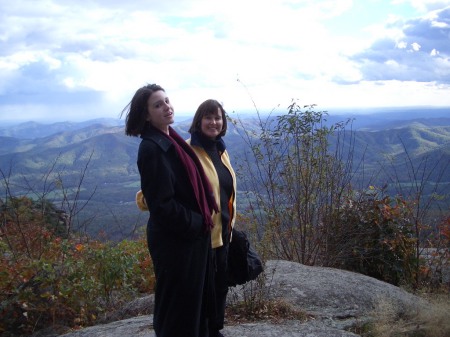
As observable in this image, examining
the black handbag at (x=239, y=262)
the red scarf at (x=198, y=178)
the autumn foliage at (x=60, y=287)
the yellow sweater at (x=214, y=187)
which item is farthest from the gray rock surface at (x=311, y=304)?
the red scarf at (x=198, y=178)

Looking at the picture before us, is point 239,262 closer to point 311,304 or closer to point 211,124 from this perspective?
point 211,124

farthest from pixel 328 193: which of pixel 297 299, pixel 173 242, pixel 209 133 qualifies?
pixel 173 242

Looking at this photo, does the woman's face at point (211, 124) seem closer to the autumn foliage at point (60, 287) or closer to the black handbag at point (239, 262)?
the black handbag at point (239, 262)

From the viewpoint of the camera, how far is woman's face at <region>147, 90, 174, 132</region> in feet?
8.52

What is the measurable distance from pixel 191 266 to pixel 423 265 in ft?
16.7

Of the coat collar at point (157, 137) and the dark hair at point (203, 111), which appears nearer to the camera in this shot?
the coat collar at point (157, 137)

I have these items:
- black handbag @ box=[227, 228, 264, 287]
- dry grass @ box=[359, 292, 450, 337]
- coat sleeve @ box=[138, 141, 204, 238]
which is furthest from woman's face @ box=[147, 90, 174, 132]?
dry grass @ box=[359, 292, 450, 337]

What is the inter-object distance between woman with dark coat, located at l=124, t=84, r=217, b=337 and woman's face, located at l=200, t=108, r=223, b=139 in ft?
0.89

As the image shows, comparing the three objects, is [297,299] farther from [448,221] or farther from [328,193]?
[448,221]

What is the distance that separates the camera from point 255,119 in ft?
21.7

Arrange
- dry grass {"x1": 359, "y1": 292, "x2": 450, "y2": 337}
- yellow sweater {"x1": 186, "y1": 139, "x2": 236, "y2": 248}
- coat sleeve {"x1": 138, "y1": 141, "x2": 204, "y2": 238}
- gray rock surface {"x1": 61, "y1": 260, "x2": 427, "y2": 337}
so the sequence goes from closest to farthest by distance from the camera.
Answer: coat sleeve {"x1": 138, "y1": 141, "x2": 204, "y2": 238} → yellow sweater {"x1": 186, "y1": 139, "x2": 236, "y2": 248} → dry grass {"x1": 359, "y1": 292, "x2": 450, "y2": 337} → gray rock surface {"x1": 61, "y1": 260, "x2": 427, "y2": 337}

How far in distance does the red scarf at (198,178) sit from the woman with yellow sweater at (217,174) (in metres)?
0.13

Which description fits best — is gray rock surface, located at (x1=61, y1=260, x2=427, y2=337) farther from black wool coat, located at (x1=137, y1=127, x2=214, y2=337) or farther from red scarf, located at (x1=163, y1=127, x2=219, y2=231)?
red scarf, located at (x1=163, y1=127, x2=219, y2=231)

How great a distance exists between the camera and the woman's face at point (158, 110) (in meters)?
2.60
